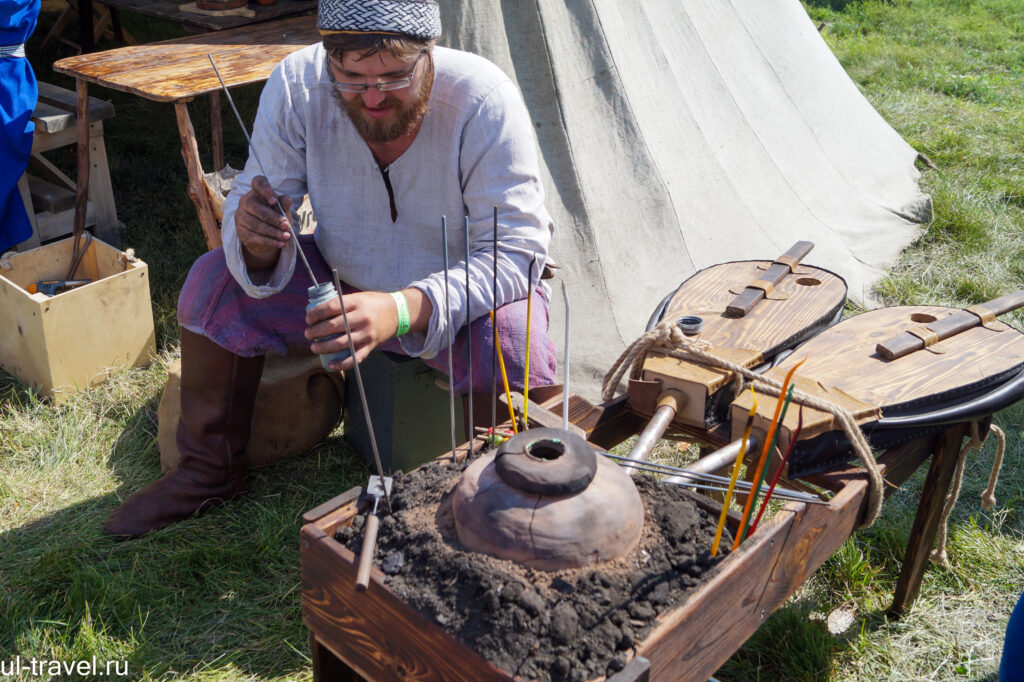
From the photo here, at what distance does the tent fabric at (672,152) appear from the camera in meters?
3.25

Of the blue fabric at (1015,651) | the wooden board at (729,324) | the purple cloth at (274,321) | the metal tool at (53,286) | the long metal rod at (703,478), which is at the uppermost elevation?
the wooden board at (729,324)

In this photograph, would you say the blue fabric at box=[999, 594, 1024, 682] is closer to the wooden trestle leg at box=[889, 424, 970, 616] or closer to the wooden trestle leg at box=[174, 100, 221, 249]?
the wooden trestle leg at box=[889, 424, 970, 616]

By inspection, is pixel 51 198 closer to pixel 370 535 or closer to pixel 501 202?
pixel 501 202

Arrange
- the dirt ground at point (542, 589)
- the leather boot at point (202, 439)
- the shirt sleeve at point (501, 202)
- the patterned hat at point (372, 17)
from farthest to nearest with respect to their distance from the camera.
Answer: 1. the leather boot at point (202, 439)
2. the shirt sleeve at point (501, 202)
3. the patterned hat at point (372, 17)
4. the dirt ground at point (542, 589)

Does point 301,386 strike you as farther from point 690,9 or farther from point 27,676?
point 690,9

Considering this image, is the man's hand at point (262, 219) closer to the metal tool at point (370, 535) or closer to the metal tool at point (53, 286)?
the metal tool at point (370, 535)

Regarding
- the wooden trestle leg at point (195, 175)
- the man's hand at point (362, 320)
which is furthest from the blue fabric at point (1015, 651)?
the wooden trestle leg at point (195, 175)

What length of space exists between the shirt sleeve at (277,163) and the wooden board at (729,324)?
36.5 inches

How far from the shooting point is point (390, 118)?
2.07 metres

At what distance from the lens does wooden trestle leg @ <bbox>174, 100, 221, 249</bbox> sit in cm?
298

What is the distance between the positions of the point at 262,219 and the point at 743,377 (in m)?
1.07

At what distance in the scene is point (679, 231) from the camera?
3.53 meters

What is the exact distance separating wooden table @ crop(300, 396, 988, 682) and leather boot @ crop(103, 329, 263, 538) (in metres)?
1.00

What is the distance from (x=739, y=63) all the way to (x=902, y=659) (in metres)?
2.81
